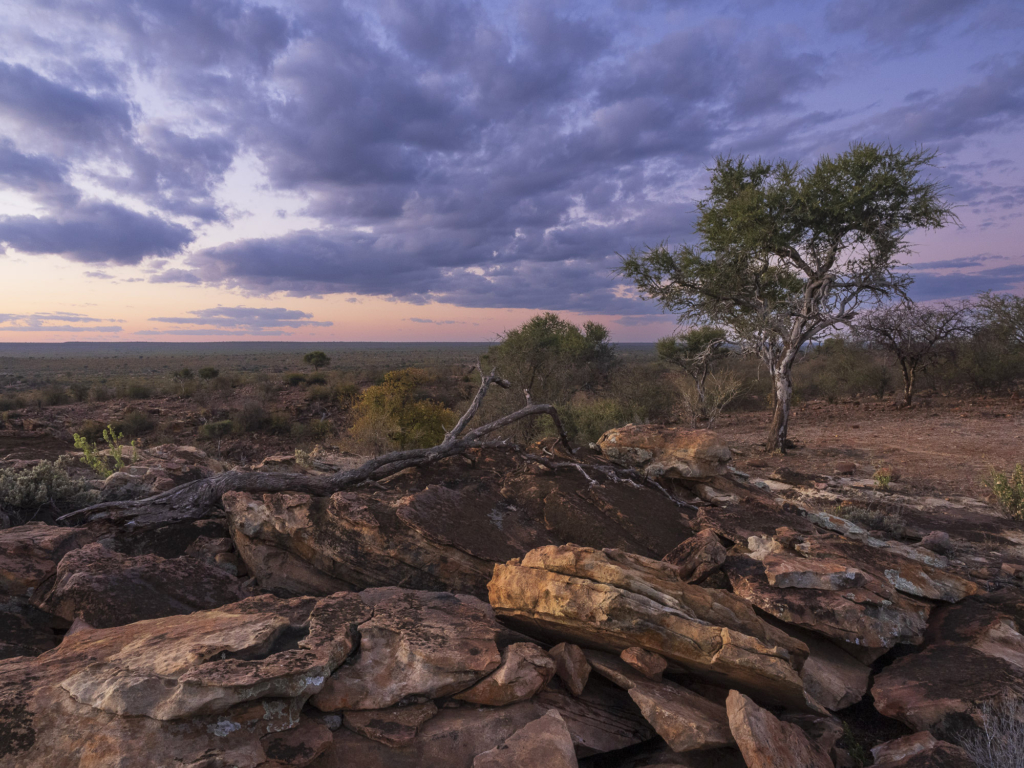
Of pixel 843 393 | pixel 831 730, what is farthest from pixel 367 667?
pixel 843 393

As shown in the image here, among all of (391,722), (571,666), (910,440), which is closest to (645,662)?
(571,666)

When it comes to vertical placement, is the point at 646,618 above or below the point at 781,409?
above

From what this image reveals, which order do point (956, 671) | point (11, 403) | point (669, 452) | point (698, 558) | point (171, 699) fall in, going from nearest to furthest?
point (171, 699), point (956, 671), point (698, 558), point (669, 452), point (11, 403)

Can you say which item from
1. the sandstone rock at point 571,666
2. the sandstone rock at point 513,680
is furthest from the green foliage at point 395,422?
the sandstone rock at point 513,680

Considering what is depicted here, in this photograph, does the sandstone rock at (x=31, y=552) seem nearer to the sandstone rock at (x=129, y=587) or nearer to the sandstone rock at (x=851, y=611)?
the sandstone rock at (x=129, y=587)

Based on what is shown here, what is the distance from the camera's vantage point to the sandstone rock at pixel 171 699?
6.95 ft

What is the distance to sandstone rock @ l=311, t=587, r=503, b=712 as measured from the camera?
8.60ft

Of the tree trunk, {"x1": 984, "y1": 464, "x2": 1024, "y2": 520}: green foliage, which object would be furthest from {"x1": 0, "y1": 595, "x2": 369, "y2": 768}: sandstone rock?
the tree trunk

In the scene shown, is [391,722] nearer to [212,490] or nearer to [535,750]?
[535,750]

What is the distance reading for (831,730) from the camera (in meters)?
2.94

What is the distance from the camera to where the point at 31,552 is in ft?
12.5

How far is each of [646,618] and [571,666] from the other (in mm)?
575

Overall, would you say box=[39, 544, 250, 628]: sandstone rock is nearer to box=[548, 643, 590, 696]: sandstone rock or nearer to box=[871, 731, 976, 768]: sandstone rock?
box=[548, 643, 590, 696]: sandstone rock

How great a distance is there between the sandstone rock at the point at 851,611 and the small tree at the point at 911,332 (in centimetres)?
2158
